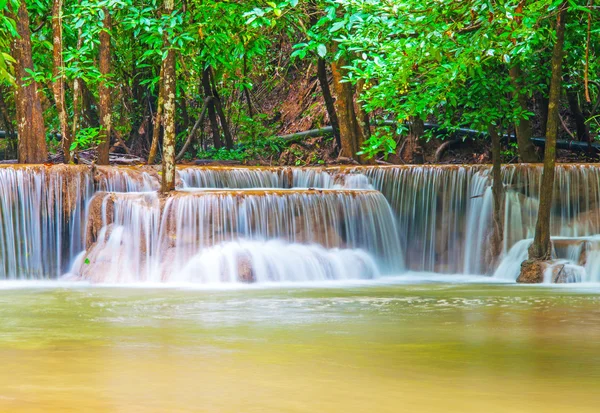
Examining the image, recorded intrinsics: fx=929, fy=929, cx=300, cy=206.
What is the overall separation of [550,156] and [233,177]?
226 inches

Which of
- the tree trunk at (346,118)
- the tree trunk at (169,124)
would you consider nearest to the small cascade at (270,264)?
the tree trunk at (169,124)

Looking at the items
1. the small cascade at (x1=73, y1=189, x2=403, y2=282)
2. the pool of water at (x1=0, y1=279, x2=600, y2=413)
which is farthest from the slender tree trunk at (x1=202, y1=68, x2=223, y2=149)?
the pool of water at (x1=0, y1=279, x2=600, y2=413)

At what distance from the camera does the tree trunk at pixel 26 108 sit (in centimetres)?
1527

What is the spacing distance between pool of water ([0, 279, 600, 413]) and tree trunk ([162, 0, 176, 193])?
11.6ft

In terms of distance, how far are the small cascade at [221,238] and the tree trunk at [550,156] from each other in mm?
2703

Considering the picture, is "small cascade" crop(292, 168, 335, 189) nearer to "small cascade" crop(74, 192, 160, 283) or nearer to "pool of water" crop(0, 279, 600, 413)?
"small cascade" crop(74, 192, 160, 283)

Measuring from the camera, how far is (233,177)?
623 inches

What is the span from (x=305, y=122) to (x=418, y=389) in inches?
741

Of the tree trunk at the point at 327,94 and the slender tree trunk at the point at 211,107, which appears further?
the slender tree trunk at the point at 211,107

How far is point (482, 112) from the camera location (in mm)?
12859

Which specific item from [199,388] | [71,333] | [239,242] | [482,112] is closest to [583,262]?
[482,112]

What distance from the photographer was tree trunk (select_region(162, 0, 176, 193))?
13602mm

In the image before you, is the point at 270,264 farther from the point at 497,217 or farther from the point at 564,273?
the point at 564,273

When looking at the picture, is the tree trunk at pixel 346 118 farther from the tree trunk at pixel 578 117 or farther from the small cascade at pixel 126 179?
the small cascade at pixel 126 179
